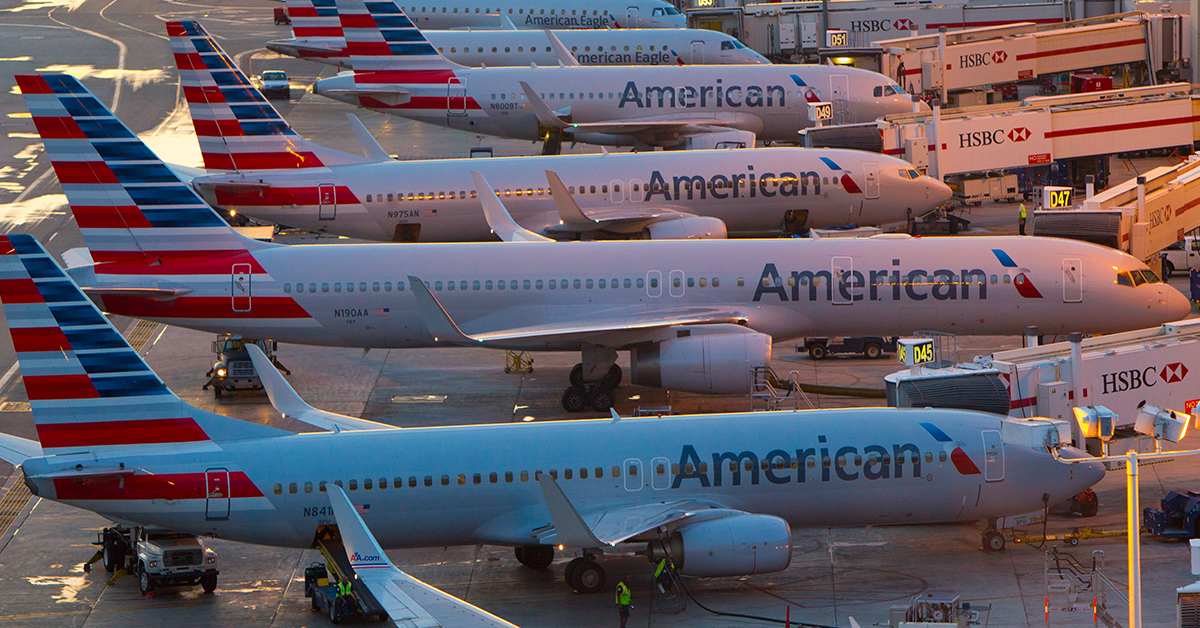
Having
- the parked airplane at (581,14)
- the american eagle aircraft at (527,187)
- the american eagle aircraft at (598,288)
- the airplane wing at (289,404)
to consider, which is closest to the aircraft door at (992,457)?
the american eagle aircraft at (598,288)

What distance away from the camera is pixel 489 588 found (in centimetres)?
3172

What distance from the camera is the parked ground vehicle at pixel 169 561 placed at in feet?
102

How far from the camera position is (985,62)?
7638cm

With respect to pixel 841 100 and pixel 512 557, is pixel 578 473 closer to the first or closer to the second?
pixel 512 557

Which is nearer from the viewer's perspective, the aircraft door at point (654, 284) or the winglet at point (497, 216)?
the aircraft door at point (654, 284)

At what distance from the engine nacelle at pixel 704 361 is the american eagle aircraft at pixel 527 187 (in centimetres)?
1162

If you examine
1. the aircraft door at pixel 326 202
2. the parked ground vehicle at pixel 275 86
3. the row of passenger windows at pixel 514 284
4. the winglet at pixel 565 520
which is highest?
the parked ground vehicle at pixel 275 86

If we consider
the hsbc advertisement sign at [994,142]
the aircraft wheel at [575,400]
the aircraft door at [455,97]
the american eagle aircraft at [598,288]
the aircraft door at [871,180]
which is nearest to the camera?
the american eagle aircraft at [598,288]

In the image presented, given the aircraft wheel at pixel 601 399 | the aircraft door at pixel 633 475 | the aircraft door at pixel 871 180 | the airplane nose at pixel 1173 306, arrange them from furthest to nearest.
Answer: the aircraft door at pixel 871 180 < the airplane nose at pixel 1173 306 < the aircraft wheel at pixel 601 399 < the aircraft door at pixel 633 475

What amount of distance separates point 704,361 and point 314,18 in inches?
2065

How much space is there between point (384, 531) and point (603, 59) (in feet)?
175

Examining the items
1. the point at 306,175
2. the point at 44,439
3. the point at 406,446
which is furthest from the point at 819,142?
the point at 44,439

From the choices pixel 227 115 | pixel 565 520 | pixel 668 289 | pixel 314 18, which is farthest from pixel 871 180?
pixel 314 18

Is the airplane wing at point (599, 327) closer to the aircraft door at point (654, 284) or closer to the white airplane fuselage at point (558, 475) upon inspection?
the aircraft door at point (654, 284)
